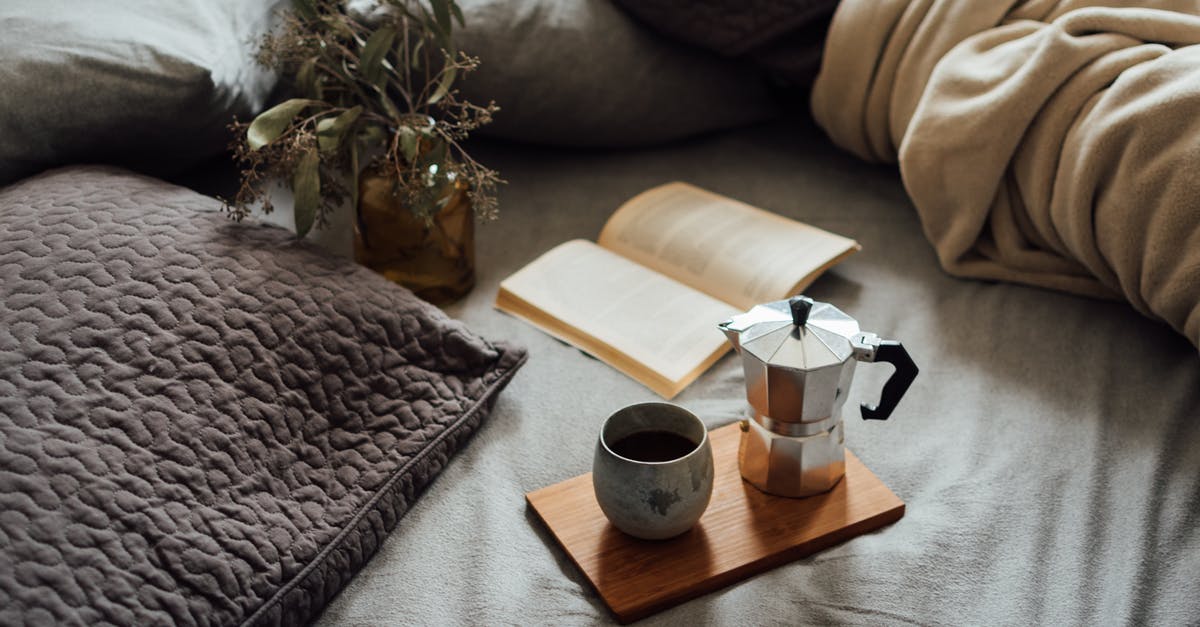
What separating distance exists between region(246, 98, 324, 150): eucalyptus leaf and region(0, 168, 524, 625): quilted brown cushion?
7 centimetres

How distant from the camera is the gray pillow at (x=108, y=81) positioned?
2.68 feet

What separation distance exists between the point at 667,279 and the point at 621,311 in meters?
0.08

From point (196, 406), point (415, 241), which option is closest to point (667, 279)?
point (415, 241)

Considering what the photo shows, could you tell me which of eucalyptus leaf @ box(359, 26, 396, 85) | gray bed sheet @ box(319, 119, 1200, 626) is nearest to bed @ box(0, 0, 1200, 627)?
gray bed sheet @ box(319, 119, 1200, 626)

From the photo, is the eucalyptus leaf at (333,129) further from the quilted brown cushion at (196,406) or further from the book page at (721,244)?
the book page at (721,244)

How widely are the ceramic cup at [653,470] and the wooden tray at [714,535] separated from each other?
2 centimetres

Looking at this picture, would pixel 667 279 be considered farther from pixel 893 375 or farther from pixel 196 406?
pixel 196 406

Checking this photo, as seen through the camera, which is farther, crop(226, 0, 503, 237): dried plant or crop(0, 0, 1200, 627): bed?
crop(226, 0, 503, 237): dried plant

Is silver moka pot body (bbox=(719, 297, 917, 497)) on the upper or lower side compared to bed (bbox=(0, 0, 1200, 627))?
upper

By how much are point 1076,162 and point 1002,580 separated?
40 centimetres

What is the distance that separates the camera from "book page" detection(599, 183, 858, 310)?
37.6 inches

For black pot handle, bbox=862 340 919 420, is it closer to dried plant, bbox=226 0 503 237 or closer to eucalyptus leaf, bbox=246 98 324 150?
dried plant, bbox=226 0 503 237

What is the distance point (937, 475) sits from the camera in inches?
29.4

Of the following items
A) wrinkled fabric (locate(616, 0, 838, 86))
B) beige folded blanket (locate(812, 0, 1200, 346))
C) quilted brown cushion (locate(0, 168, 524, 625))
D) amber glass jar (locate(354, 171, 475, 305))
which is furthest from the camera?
wrinkled fabric (locate(616, 0, 838, 86))
